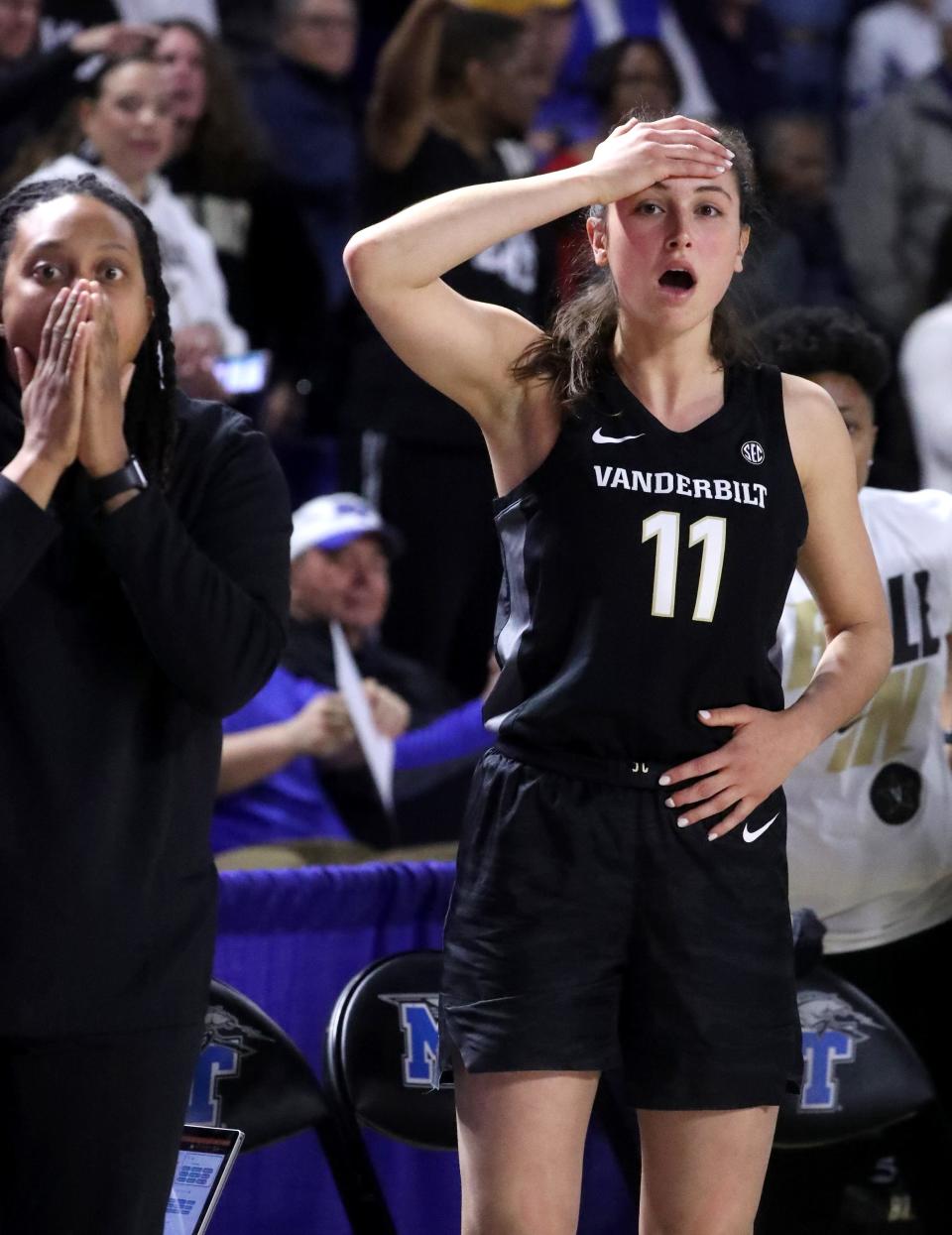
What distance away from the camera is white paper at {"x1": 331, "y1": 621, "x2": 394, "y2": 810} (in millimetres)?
4363

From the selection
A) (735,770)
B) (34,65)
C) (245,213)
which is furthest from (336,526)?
(735,770)

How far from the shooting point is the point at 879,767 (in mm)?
3172

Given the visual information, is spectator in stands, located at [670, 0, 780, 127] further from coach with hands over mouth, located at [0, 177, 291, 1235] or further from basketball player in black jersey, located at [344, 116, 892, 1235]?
coach with hands over mouth, located at [0, 177, 291, 1235]

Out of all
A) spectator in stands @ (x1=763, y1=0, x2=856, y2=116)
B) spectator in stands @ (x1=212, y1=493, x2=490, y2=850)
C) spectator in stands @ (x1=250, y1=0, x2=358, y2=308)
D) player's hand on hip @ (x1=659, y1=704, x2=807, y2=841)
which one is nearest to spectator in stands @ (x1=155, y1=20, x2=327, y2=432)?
spectator in stands @ (x1=250, y1=0, x2=358, y2=308)

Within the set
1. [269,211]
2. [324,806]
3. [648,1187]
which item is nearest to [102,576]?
[648,1187]

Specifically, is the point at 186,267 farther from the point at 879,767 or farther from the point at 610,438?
the point at 610,438

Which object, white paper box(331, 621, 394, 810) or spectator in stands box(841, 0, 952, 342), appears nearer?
white paper box(331, 621, 394, 810)

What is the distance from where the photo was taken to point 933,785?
3.21 m

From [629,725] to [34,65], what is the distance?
140 inches

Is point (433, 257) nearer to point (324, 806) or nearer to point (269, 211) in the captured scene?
point (324, 806)

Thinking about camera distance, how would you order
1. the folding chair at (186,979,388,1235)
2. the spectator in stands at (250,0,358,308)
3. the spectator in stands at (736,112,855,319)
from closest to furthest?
1. the folding chair at (186,979,388,1235)
2. the spectator in stands at (250,0,358,308)
3. the spectator in stands at (736,112,855,319)

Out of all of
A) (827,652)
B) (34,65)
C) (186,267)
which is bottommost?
(827,652)

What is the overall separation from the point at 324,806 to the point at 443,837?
39 cm

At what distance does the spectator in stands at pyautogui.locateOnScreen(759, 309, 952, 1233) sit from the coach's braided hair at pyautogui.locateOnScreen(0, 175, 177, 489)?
4.10 feet
